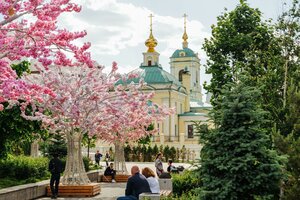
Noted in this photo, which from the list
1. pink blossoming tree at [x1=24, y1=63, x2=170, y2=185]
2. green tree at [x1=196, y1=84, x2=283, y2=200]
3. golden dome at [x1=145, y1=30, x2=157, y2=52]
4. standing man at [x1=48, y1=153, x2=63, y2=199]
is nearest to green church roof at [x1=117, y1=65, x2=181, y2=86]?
golden dome at [x1=145, y1=30, x2=157, y2=52]

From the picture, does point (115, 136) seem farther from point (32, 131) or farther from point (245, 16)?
point (245, 16)

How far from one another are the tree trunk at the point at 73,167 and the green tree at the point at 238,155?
923cm

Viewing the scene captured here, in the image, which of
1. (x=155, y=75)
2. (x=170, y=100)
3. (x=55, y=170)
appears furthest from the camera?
(x=155, y=75)

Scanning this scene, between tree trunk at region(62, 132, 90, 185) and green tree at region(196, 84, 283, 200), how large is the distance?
9227 mm

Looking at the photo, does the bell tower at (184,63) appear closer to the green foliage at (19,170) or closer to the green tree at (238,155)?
the green foliage at (19,170)

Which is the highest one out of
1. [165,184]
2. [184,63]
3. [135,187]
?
[184,63]

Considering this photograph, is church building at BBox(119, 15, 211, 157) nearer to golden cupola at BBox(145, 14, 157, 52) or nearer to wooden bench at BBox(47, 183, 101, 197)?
golden cupola at BBox(145, 14, 157, 52)

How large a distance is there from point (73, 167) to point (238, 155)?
1005cm

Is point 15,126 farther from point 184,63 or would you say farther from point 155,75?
point 184,63

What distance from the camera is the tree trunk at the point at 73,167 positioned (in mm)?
19062

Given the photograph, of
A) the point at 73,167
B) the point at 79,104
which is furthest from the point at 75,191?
the point at 79,104

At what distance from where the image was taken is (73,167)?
19250 millimetres

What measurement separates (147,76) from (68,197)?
56.6 metres

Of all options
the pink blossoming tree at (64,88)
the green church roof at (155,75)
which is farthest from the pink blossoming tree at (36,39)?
the green church roof at (155,75)
